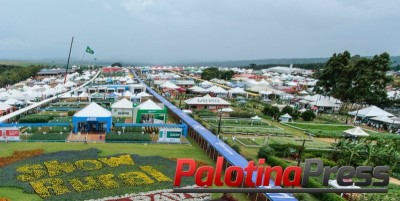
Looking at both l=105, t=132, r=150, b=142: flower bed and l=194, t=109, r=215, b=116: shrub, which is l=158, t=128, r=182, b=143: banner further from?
l=194, t=109, r=215, b=116: shrub

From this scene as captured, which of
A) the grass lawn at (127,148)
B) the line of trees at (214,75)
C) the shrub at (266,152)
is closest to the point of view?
the shrub at (266,152)

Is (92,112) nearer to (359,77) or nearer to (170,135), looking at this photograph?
(170,135)

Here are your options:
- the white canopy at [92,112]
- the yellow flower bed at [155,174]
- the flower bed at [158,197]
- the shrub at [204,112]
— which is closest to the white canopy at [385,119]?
the shrub at [204,112]

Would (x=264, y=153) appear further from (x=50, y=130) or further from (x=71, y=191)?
(x=50, y=130)

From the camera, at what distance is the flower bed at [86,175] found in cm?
2358

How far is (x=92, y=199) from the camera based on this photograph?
73.5ft

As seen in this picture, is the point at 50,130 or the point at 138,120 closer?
the point at 50,130

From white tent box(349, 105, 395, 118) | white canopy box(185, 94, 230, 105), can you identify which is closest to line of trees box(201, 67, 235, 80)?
white canopy box(185, 94, 230, 105)

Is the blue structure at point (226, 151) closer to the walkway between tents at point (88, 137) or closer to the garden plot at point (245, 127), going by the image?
the garden plot at point (245, 127)

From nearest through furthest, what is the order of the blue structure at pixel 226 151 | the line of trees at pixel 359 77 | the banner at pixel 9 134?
the blue structure at pixel 226 151 < the banner at pixel 9 134 < the line of trees at pixel 359 77

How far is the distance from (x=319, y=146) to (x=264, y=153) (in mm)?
10503

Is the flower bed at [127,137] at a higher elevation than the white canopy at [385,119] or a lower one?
lower

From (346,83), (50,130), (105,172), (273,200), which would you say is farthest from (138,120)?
(346,83)

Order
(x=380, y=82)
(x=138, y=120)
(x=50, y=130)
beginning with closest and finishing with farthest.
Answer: (x=50, y=130), (x=138, y=120), (x=380, y=82)
